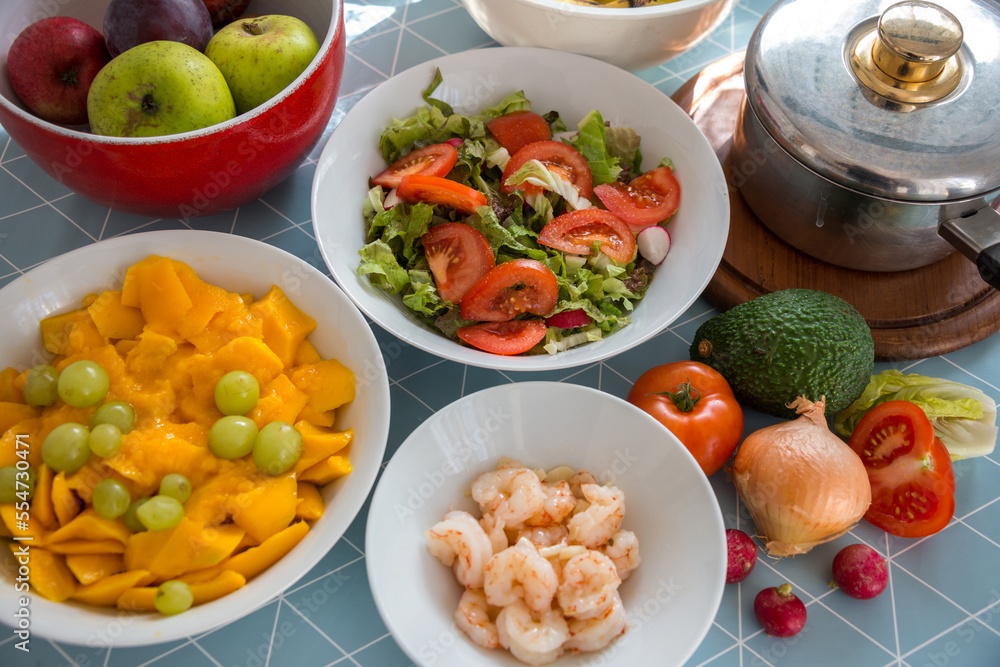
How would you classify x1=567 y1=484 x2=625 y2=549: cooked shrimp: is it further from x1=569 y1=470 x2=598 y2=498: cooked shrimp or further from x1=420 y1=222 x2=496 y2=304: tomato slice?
x1=420 y1=222 x2=496 y2=304: tomato slice

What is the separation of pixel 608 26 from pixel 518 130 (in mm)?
315

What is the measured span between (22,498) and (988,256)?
5.79 feet

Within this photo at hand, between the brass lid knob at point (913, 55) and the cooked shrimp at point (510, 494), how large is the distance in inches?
42.2

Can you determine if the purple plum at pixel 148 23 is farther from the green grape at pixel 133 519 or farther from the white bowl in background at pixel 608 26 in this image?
the green grape at pixel 133 519

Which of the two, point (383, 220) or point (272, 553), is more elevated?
point (383, 220)

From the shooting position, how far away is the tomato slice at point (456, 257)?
1.53m

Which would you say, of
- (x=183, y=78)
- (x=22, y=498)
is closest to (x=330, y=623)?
(x=22, y=498)

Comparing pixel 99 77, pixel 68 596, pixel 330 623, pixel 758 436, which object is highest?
pixel 99 77

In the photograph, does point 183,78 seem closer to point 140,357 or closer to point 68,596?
point 140,357

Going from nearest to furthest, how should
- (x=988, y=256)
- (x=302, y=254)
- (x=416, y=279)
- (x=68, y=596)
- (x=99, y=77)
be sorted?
(x=68, y=596), (x=988, y=256), (x=99, y=77), (x=416, y=279), (x=302, y=254)

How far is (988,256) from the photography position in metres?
1.32

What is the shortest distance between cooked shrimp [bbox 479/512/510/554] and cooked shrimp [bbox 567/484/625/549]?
0.12m

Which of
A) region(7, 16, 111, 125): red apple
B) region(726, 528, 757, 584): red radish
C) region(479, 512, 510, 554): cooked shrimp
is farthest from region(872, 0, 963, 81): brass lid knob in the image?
region(7, 16, 111, 125): red apple

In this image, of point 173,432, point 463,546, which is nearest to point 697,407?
point 463,546
